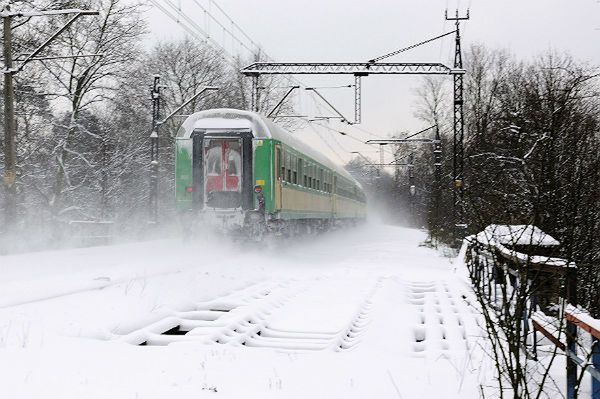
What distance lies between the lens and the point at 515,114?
56.3 feet

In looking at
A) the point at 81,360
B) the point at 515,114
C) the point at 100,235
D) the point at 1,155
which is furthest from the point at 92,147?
the point at 81,360

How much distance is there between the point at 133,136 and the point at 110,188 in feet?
32.4

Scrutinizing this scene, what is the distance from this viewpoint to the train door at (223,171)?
17.6 m

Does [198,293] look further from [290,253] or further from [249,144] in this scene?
[290,253]

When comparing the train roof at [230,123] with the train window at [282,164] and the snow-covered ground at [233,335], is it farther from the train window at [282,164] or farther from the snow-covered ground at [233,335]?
the snow-covered ground at [233,335]

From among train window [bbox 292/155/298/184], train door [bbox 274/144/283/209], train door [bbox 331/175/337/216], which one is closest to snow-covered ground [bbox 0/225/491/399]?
train door [bbox 274/144/283/209]

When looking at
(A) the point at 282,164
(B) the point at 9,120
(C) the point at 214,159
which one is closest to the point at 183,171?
(C) the point at 214,159

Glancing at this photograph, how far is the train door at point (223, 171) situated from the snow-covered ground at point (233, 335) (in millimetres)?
4036

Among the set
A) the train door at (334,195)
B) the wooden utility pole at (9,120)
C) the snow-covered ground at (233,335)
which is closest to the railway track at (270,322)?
the snow-covered ground at (233,335)

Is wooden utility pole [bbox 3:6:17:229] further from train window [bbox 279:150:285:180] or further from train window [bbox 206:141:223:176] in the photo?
train window [bbox 279:150:285:180]

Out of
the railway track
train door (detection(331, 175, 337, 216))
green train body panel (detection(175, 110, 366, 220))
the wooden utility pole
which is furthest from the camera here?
train door (detection(331, 175, 337, 216))

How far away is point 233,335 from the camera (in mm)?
7070

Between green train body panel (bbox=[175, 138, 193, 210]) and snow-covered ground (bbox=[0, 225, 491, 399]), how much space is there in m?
4.07

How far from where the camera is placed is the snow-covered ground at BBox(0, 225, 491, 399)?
16.3ft
